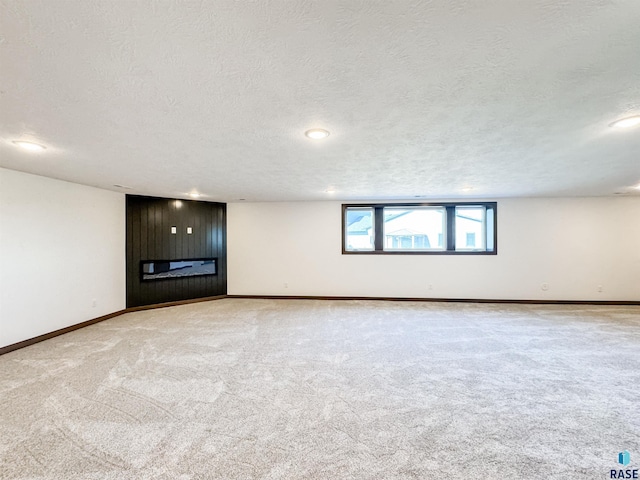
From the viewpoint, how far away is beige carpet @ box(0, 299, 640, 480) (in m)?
→ 1.63

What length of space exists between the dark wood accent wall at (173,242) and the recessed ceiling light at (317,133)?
437 centimetres

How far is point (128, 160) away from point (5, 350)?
2650 millimetres

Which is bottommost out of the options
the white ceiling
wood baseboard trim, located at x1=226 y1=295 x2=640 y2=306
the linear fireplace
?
wood baseboard trim, located at x1=226 y1=295 x2=640 y2=306

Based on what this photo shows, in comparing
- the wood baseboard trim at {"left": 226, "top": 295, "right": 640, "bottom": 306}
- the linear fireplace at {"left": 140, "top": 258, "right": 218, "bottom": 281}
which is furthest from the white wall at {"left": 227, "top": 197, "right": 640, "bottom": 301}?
the linear fireplace at {"left": 140, "top": 258, "right": 218, "bottom": 281}

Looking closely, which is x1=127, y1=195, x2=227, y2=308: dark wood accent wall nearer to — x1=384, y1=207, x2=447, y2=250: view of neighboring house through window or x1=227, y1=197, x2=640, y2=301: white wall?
x1=227, y1=197, x2=640, y2=301: white wall

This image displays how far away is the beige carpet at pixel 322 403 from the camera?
163 cm

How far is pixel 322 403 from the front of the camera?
222 cm

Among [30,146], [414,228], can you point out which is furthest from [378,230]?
[30,146]

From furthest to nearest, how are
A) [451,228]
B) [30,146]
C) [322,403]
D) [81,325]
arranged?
[451,228], [81,325], [30,146], [322,403]

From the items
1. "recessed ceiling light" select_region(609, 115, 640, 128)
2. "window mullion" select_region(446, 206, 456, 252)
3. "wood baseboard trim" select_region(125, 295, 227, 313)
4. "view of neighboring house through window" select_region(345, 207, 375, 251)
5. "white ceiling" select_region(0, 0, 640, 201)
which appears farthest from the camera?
"view of neighboring house through window" select_region(345, 207, 375, 251)

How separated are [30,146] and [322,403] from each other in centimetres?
338

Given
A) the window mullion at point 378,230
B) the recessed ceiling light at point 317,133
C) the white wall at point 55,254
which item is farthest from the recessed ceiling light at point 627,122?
the white wall at point 55,254

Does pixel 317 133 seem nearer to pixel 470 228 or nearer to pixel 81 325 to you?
pixel 81 325

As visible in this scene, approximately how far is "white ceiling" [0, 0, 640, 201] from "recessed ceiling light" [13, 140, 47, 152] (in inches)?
2.8
